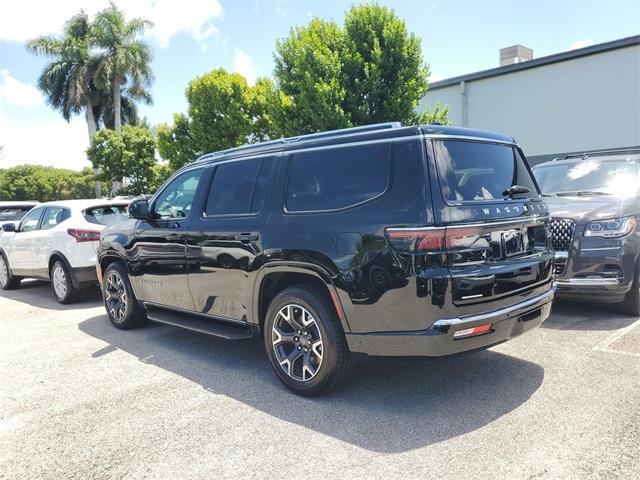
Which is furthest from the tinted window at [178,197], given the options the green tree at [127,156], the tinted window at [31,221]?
the green tree at [127,156]

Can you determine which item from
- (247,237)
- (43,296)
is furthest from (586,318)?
(43,296)

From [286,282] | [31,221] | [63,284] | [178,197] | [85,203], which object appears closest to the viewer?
[286,282]

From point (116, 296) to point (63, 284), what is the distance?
2211 millimetres

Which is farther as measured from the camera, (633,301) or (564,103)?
(564,103)

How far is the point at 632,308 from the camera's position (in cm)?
559

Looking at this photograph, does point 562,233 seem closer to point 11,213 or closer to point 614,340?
point 614,340

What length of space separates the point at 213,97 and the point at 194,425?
67.9ft

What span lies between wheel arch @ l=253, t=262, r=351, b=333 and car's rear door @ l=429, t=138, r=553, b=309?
32.2 inches

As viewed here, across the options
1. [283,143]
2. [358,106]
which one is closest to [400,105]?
[358,106]

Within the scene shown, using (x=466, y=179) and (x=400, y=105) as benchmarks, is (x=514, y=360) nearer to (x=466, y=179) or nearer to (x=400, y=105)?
(x=466, y=179)

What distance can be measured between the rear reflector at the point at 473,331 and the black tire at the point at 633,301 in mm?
3128

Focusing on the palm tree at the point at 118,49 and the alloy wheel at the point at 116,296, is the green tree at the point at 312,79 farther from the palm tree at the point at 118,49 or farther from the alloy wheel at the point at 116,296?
the palm tree at the point at 118,49

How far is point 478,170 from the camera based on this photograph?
3.65 m

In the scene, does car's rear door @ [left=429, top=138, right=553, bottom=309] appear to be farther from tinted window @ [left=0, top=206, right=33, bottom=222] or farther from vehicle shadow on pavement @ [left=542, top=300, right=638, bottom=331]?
tinted window @ [left=0, top=206, right=33, bottom=222]
